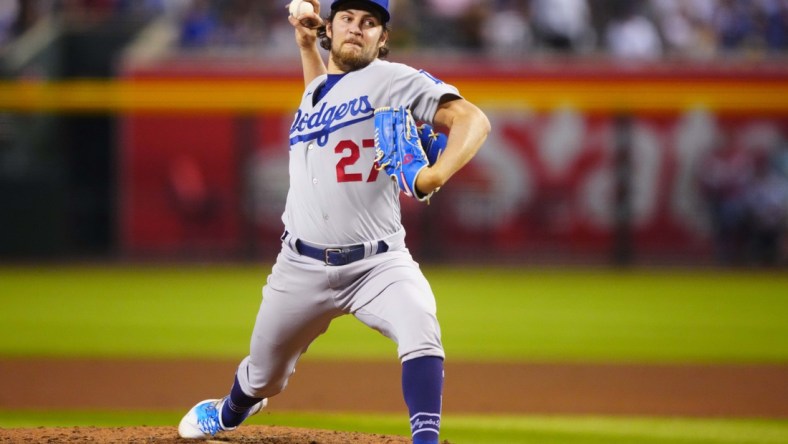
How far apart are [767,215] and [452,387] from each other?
7.92 metres

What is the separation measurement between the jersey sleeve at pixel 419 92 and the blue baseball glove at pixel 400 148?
6 centimetres

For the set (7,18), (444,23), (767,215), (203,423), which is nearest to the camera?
(203,423)

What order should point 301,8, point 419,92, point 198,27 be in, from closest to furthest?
point 419,92 → point 301,8 → point 198,27

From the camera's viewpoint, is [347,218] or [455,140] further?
[347,218]

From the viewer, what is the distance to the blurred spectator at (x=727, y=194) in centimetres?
1351

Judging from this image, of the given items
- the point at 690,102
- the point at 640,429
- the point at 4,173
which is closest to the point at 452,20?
the point at 690,102

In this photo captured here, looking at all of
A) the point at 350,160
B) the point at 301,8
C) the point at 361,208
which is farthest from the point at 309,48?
the point at 361,208

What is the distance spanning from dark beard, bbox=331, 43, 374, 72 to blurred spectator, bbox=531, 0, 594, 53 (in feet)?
35.3

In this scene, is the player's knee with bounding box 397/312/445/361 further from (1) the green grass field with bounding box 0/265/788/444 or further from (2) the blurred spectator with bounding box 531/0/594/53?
(2) the blurred spectator with bounding box 531/0/594/53

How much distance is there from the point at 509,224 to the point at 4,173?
616cm

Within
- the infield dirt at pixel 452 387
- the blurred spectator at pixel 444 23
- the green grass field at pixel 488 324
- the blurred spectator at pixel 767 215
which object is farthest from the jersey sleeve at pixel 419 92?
the blurred spectator at pixel 444 23

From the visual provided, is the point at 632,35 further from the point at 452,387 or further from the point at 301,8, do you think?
the point at 301,8

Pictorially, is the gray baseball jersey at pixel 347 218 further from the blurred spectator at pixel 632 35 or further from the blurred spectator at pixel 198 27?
the blurred spectator at pixel 198 27

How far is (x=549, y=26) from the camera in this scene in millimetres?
14414
